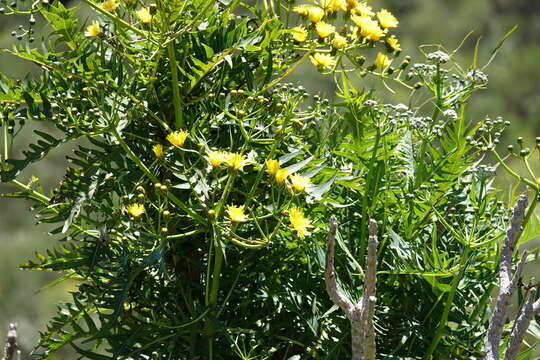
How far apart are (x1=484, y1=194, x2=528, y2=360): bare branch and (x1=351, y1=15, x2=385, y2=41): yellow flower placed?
243mm

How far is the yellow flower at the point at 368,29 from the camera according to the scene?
31.8 inches

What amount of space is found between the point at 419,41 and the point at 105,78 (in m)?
6.09

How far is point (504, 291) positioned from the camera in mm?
635

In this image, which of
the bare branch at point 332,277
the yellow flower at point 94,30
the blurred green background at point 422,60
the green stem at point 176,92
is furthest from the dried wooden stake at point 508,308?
the blurred green background at point 422,60

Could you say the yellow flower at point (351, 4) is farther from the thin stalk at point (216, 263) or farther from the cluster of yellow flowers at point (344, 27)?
the thin stalk at point (216, 263)

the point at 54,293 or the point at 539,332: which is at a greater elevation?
the point at 54,293

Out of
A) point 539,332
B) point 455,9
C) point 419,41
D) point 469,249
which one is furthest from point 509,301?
point 455,9

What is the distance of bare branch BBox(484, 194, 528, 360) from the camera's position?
24.4 inches

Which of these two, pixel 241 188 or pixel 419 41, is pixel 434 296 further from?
pixel 419 41

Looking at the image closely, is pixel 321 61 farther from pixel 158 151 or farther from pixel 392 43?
pixel 158 151

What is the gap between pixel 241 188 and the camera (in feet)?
2.66

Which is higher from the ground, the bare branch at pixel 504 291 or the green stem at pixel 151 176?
the green stem at pixel 151 176

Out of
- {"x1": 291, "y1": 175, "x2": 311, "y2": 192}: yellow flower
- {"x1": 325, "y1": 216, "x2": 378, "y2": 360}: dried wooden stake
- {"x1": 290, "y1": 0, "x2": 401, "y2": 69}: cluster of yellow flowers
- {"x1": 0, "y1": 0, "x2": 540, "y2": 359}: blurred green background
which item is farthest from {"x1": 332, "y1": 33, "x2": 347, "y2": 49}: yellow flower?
{"x1": 0, "y1": 0, "x2": 540, "y2": 359}: blurred green background

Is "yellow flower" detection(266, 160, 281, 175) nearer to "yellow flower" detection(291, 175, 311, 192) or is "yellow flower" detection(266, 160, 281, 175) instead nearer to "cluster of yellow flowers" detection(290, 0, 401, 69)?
"yellow flower" detection(291, 175, 311, 192)
